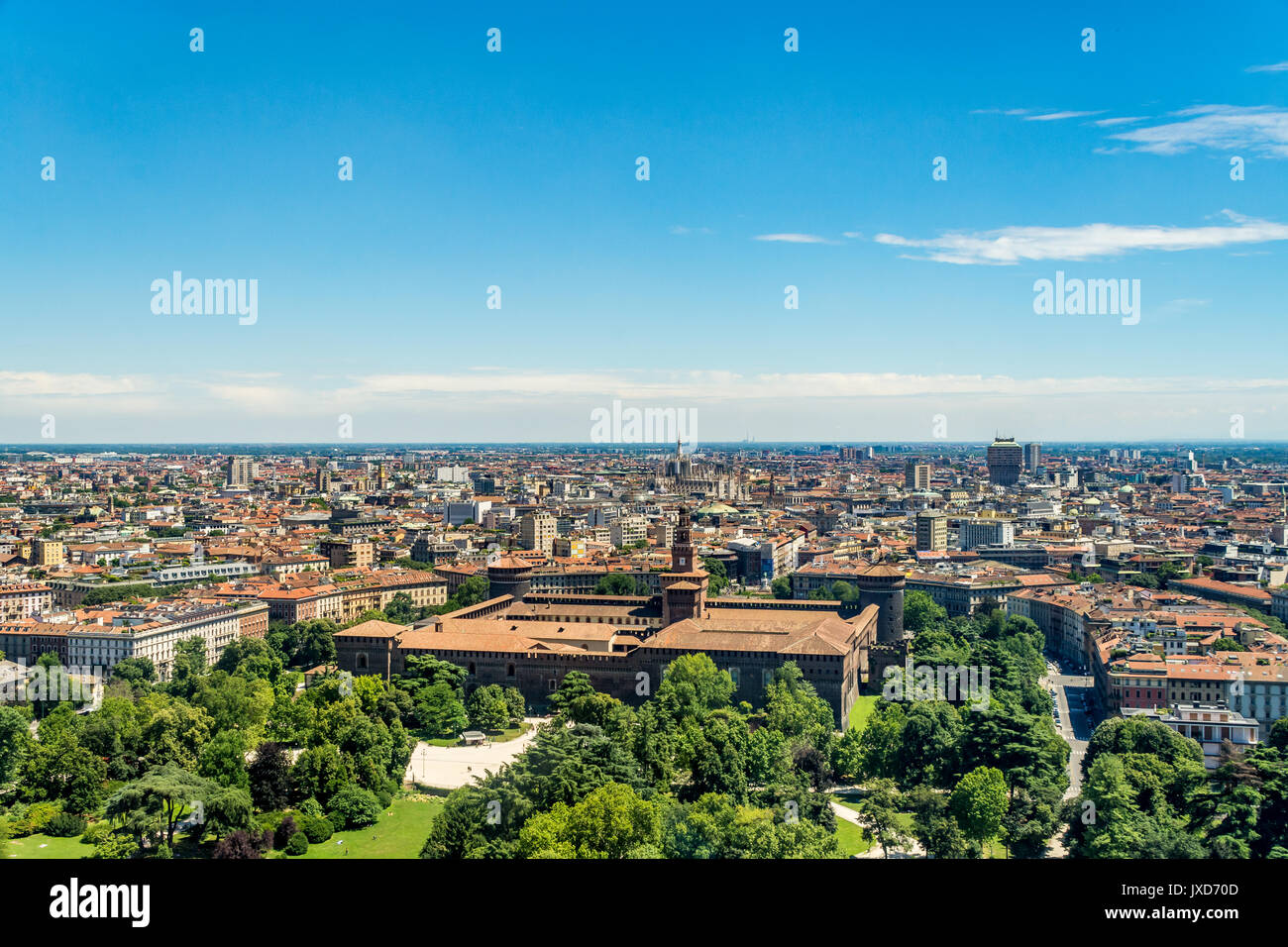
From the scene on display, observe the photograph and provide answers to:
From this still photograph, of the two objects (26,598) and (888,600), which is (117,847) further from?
(26,598)

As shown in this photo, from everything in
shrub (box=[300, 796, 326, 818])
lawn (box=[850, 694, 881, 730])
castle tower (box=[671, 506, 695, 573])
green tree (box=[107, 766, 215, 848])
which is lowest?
lawn (box=[850, 694, 881, 730])

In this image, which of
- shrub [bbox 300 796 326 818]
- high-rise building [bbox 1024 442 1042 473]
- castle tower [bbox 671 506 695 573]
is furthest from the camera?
high-rise building [bbox 1024 442 1042 473]

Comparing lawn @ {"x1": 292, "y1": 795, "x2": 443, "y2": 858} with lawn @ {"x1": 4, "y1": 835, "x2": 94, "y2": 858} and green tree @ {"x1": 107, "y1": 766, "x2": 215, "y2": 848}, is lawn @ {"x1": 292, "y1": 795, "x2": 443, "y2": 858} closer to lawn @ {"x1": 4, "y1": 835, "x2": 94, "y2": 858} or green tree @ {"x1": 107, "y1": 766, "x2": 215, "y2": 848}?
green tree @ {"x1": 107, "y1": 766, "x2": 215, "y2": 848}

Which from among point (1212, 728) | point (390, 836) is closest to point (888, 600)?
point (1212, 728)

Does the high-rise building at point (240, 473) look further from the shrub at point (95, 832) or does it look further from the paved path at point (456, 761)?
the shrub at point (95, 832)

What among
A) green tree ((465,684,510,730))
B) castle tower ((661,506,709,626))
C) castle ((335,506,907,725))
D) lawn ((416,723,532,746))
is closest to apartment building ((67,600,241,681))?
castle ((335,506,907,725))

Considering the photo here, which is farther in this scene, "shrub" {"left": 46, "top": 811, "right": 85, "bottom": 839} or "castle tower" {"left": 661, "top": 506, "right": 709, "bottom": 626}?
"castle tower" {"left": 661, "top": 506, "right": 709, "bottom": 626}
